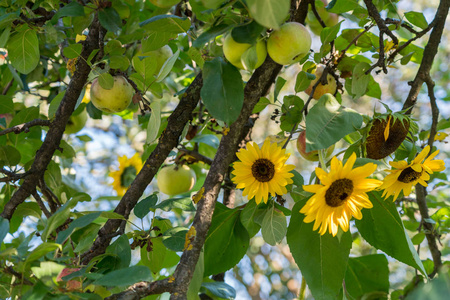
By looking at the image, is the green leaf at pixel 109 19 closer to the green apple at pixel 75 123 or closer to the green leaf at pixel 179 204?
the green leaf at pixel 179 204

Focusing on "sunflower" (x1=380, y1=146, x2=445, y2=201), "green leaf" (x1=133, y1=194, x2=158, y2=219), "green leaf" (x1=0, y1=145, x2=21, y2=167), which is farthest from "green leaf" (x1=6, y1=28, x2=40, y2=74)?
"sunflower" (x1=380, y1=146, x2=445, y2=201)

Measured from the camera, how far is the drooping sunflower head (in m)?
0.67

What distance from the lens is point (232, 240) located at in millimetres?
762

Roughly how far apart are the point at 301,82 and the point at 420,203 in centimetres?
44

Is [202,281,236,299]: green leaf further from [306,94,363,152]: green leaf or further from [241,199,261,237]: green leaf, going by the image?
[306,94,363,152]: green leaf

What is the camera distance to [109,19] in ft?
2.57

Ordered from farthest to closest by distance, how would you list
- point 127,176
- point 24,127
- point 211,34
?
1. point 127,176
2. point 24,127
3. point 211,34

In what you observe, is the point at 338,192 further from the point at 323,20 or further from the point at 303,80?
the point at 323,20

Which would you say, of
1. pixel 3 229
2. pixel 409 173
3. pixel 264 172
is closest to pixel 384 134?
pixel 409 173

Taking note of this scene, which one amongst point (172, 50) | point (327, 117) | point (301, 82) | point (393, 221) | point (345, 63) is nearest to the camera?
point (327, 117)

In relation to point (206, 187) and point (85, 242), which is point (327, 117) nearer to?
point (206, 187)

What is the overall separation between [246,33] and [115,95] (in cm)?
44

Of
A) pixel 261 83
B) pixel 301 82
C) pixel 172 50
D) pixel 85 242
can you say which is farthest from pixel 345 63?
pixel 85 242

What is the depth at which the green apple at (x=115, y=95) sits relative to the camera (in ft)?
2.85
